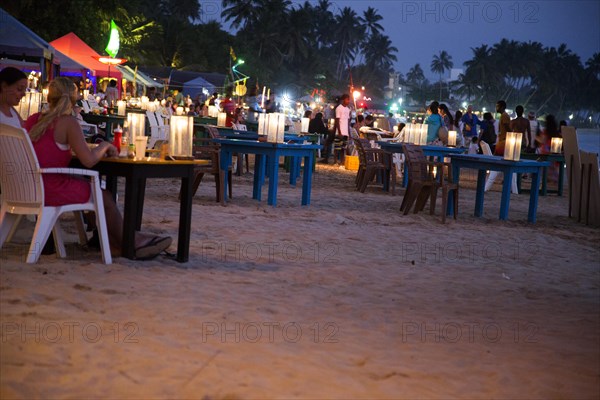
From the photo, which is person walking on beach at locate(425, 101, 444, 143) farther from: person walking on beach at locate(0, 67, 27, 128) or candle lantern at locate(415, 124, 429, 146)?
person walking on beach at locate(0, 67, 27, 128)

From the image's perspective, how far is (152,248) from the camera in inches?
265

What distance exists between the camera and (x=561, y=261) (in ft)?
28.3

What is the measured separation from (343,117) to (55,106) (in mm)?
15515

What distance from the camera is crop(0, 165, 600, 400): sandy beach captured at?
13.1 feet

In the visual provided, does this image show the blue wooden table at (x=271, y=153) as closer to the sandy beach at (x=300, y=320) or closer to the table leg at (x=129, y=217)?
the sandy beach at (x=300, y=320)

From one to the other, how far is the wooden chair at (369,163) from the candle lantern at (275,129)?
3.39 metres

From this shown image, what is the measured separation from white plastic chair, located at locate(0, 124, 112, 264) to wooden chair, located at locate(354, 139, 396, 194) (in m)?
8.74

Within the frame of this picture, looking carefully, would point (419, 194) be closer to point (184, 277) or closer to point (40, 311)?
point (184, 277)

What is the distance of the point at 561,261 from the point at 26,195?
18.2 ft

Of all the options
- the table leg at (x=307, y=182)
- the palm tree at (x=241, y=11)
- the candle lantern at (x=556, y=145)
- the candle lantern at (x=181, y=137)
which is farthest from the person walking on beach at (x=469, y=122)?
the palm tree at (x=241, y=11)

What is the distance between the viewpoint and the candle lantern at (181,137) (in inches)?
268

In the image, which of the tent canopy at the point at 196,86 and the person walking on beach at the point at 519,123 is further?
the tent canopy at the point at 196,86

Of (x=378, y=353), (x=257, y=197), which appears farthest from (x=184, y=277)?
(x=257, y=197)

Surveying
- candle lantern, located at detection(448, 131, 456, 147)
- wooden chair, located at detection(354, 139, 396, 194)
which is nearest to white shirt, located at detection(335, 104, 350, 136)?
candle lantern, located at detection(448, 131, 456, 147)
